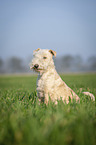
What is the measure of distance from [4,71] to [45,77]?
114 meters

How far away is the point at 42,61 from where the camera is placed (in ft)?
13.2

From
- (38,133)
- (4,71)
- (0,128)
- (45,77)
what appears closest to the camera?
(38,133)

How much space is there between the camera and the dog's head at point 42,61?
12.9 feet

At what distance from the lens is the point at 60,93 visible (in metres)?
4.32

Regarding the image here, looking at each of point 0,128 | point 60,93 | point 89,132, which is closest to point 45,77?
point 60,93

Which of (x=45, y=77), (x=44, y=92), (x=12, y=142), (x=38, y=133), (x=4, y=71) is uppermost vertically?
(x=4, y=71)

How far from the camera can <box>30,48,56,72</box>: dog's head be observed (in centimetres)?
394

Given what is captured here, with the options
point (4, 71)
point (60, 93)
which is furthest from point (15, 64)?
point (60, 93)

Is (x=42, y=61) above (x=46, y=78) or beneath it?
above

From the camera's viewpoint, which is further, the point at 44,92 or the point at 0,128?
the point at 44,92

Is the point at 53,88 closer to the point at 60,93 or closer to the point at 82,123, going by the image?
the point at 60,93

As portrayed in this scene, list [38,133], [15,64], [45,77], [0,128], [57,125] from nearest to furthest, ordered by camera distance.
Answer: [38,133], [57,125], [0,128], [45,77], [15,64]

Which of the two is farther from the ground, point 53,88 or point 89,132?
point 53,88

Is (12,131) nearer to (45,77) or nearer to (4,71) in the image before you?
(45,77)
